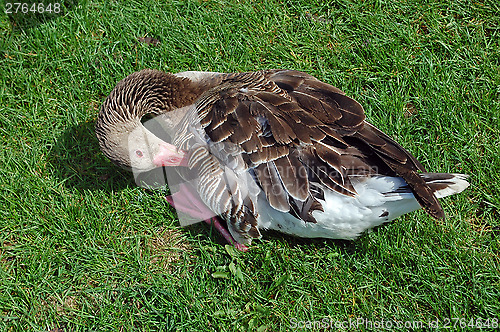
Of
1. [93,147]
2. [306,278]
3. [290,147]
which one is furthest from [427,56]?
[93,147]

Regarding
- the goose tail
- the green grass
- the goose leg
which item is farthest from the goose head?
the goose tail

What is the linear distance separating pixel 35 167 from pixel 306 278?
2714mm

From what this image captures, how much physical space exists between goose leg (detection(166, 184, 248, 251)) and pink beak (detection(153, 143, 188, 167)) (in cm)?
37

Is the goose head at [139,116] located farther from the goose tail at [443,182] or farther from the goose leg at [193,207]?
the goose tail at [443,182]

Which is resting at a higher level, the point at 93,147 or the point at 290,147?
the point at 290,147

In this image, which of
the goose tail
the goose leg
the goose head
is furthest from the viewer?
the goose leg

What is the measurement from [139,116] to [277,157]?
54.6 inches

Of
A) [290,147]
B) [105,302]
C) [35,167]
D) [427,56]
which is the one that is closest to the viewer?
[290,147]

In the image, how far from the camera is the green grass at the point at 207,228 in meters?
3.50

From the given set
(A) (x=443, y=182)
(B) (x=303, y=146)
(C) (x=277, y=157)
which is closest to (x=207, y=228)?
(C) (x=277, y=157)

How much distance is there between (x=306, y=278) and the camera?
3598 mm

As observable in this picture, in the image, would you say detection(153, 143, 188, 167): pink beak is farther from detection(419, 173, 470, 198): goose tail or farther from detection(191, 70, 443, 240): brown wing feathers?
detection(419, 173, 470, 198): goose tail

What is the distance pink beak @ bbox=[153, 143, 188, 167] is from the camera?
3.76 m

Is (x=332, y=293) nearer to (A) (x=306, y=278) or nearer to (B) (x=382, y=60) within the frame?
(A) (x=306, y=278)
